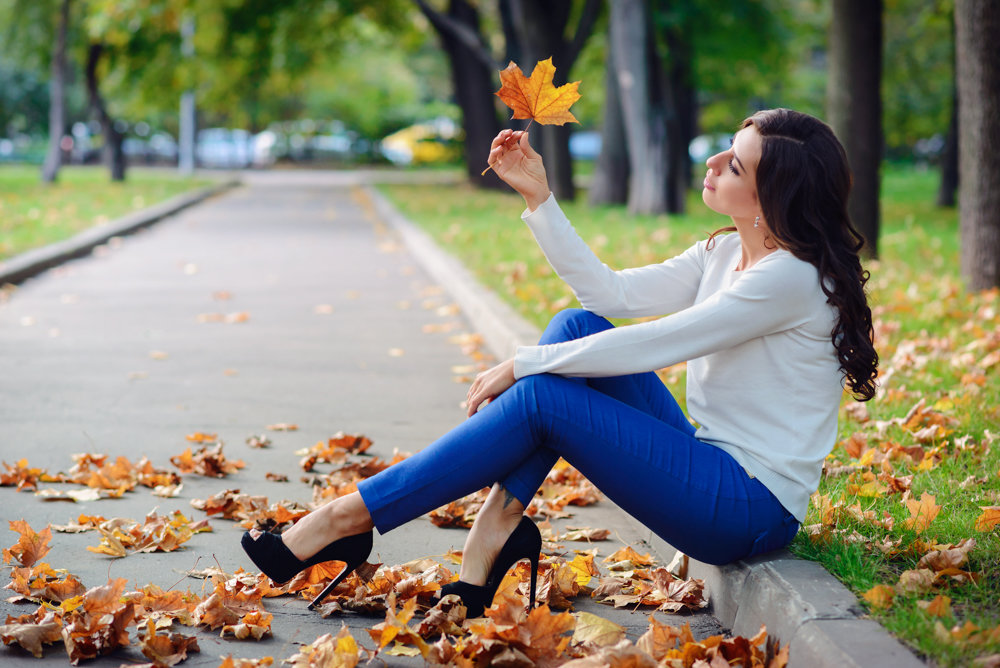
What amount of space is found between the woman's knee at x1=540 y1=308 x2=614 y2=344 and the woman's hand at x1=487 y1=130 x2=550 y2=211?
35 centimetres

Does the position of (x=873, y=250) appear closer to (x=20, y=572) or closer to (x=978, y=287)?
(x=978, y=287)

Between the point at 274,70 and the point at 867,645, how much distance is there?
98.0 ft

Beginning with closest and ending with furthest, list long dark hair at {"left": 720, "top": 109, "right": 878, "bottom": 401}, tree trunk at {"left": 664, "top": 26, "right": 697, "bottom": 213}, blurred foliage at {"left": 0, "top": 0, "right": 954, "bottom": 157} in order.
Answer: long dark hair at {"left": 720, "top": 109, "right": 878, "bottom": 401} < tree trunk at {"left": 664, "top": 26, "right": 697, "bottom": 213} < blurred foliage at {"left": 0, "top": 0, "right": 954, "bottom": 157}

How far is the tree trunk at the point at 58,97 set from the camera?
24969mm

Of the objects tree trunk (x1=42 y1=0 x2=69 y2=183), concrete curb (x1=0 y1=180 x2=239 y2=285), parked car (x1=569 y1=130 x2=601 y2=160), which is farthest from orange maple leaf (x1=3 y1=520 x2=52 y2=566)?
parked car (x1=569 y1=130 x2=601 y2=160)

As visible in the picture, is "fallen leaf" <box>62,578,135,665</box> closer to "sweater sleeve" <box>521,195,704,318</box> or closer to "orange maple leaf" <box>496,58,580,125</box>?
"sweater sleeve" <box>521,195,704,318</box>

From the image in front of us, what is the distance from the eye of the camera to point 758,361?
2.90 meters

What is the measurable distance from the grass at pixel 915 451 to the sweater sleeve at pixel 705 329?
0.64 m

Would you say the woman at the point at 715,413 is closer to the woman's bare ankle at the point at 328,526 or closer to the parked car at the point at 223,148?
the woman's bare ankle at the point at 328,526

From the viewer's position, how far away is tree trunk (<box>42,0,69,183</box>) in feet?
81.9

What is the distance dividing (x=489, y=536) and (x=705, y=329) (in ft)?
2.60

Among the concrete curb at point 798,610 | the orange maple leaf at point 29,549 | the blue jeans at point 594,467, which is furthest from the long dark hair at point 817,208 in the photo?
the orange maple leaf at point 29,549

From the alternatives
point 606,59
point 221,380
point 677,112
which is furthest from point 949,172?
point 221,380

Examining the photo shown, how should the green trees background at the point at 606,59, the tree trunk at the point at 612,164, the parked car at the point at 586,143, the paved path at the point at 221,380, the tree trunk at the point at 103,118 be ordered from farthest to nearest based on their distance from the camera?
1. the parked car at the point at 586,143
2. the tree trunk at the point at 103,118
3. the tree trunk at the point at 612,164
4. the green trees background at the point at 606,59
5. the paved path at the point at 221,380
